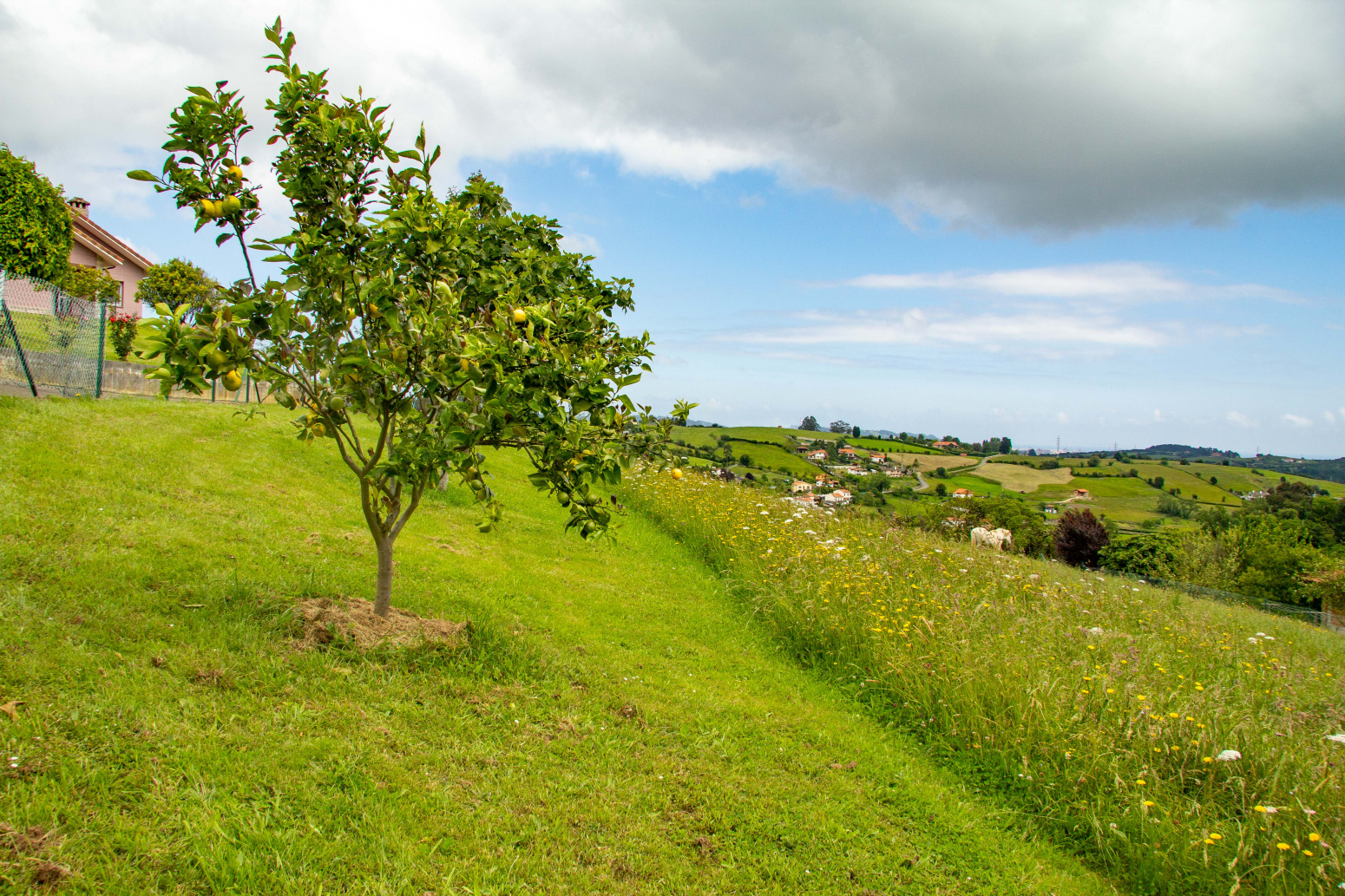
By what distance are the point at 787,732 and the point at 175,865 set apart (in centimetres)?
402

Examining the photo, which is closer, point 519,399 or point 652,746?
point 519,399

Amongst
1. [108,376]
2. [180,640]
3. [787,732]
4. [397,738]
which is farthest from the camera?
[108,376]

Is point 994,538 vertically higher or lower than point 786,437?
lower

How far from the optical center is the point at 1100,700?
5242mm

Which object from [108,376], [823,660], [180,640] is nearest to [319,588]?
[180,640]

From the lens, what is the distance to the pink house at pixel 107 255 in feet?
101

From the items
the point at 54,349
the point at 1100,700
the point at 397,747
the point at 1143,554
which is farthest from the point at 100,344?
the point at 1143,554

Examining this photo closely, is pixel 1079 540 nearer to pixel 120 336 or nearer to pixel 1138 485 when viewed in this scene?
pixel 120 336

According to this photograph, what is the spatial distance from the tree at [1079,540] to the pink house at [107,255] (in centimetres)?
4674

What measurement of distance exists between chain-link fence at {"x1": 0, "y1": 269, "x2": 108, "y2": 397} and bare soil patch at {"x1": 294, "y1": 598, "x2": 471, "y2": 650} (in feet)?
29.5

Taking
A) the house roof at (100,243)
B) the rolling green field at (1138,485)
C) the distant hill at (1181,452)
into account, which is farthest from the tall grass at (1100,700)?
the distant hill at (1181,452)

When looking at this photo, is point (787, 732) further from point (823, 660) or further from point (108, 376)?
point (108, 376)

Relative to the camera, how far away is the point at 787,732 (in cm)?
550

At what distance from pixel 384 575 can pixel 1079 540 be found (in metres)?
40.5
